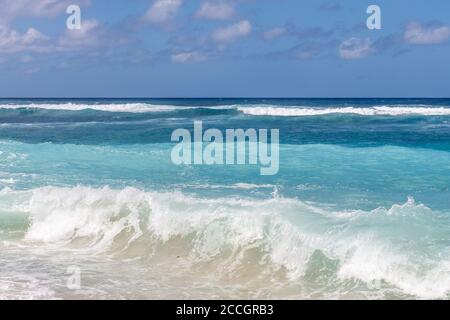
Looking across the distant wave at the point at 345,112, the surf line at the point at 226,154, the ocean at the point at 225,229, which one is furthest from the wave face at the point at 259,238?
the distant wave at the point at 345,112

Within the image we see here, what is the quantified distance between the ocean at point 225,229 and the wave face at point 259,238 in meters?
0.02

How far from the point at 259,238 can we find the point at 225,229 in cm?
68

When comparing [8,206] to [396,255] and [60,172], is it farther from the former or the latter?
[396,255]

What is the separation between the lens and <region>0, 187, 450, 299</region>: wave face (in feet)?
25.6

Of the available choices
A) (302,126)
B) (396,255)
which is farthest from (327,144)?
(396,255)

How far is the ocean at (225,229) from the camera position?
7715mm

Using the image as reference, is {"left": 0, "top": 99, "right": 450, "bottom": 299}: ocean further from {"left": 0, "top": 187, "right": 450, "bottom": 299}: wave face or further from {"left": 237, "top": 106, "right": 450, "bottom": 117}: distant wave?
{"left": 237, "top": 106, "right": 450, "bottom": 117}: distant wave

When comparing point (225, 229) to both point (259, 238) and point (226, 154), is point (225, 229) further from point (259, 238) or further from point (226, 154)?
point (226, 154)

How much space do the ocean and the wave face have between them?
0.02 metres

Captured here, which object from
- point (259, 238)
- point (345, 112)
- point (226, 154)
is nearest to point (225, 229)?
point (259, 238)

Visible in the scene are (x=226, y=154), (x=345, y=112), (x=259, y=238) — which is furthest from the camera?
(x=345, y=112)

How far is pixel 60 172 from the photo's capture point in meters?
16.4

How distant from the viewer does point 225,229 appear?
984 cm
